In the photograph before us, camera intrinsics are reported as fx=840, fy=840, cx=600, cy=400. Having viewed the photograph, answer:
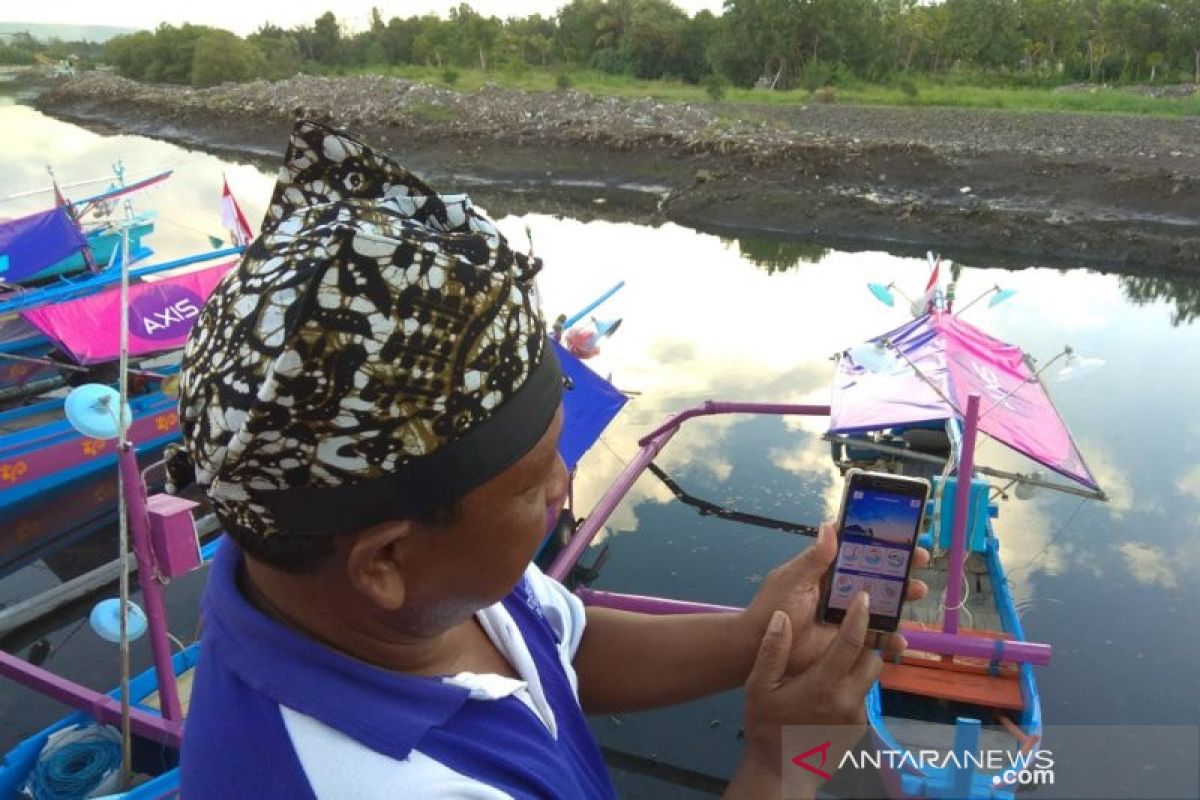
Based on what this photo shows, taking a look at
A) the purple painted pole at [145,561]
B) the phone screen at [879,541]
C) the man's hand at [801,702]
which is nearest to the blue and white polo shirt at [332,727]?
the man's hand at [801,702]

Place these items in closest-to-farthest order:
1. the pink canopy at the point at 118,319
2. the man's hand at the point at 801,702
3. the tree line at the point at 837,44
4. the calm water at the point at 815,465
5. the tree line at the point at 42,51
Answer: the man's hand at the point at 801,702 < the calm water at the point at 815,465 < the pink canopy at the point at 118,319 < the tree line at the point at 837,44 < the tree line at the point at 42,51

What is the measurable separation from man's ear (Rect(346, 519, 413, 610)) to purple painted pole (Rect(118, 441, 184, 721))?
2149 millimetres

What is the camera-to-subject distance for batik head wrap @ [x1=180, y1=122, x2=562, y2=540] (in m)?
0.74

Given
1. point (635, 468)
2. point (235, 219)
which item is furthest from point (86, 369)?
point (635, 468)

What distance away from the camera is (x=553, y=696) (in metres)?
1.11

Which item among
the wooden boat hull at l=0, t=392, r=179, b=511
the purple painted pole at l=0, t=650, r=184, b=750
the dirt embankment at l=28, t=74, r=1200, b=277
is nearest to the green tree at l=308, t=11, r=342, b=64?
the dirt embankment at l=28, t=74, r=1200, b=277

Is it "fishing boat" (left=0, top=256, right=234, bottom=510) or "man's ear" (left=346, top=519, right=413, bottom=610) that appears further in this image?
"fishing boat" (left=0, top=256, right=234, bottom=510)

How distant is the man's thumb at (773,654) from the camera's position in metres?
1.08

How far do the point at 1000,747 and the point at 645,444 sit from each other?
3.38m

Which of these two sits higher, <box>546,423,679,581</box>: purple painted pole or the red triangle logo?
the red triangle logo

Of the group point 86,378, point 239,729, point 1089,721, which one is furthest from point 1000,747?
point 86,378

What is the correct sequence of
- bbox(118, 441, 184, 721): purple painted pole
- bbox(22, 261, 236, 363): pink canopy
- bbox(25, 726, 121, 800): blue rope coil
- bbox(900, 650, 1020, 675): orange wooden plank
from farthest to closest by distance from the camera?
bbox(22, 261, 236, 363): pink canopy, bbox(900, 650, 1020, 675): orange wooden plank, bbox(25, 726, 121, 800): blue rope coil, bbox(118, 441, 184, 721): purple painted pole

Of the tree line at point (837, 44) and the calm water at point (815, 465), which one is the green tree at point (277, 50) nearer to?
the tree line at point (837, 44)

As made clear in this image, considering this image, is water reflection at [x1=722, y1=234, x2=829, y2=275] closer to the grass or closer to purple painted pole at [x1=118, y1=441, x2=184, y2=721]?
purple painted pole at [x1=118, y1=441, x2=184, y2=721]
